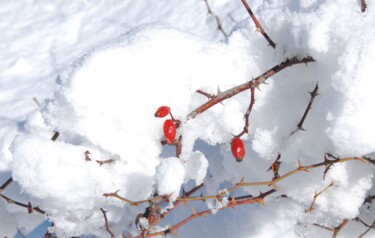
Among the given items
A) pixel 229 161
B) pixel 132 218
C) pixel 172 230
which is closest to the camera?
pixel 172 230

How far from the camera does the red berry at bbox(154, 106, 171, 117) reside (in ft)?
5.39

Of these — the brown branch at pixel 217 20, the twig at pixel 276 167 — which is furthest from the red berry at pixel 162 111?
the brown branch at pixel 217 20

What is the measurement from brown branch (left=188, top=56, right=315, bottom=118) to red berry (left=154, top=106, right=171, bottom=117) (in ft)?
0.35

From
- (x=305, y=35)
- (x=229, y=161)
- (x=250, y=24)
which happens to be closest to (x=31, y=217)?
(x=229, y=161)

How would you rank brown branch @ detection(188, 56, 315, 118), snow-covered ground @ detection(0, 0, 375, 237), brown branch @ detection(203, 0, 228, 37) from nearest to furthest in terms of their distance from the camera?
1. snow-covered ground @ detection(0, 0, 375, 237)
2. brown branch @ detection(188, 56, 315, 118)
3. brown branch @ detection(203, 0, 228, 37)

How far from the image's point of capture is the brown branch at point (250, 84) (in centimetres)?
172

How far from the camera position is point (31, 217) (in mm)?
2367

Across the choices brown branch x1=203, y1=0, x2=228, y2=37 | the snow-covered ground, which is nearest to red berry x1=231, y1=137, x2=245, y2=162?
the snow-covered ground

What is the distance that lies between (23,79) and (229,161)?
6.12 ft

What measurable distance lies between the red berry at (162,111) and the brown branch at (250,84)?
108mm

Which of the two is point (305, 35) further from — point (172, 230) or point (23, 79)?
point (23, 79)

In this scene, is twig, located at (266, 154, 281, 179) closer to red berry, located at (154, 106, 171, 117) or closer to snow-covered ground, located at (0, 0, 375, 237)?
snow-covered ground, located at (0, 0, 375, 237)

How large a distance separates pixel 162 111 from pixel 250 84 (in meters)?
0.30

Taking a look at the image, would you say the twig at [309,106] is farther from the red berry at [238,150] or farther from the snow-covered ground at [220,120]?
the red berry at [238,150]
